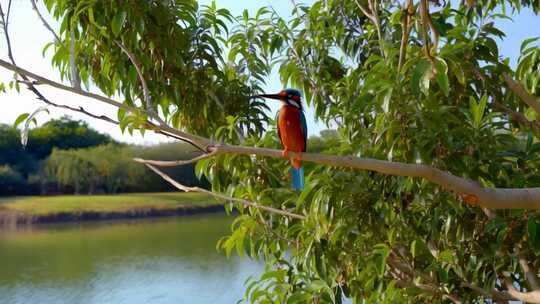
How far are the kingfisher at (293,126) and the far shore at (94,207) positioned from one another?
20.0 metres

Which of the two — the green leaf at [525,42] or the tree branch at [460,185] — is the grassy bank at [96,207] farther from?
the tree branch at [460,185]

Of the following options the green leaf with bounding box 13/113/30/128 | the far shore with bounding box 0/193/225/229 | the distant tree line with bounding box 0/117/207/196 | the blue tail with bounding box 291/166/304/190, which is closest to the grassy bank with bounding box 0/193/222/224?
the far shore with bounding box 0/193/225/229

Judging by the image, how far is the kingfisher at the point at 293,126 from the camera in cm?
222

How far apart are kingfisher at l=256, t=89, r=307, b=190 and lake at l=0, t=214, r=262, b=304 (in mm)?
7359

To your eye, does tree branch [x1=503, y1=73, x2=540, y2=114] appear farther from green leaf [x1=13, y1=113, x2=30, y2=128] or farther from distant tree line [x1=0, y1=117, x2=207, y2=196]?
distant tree line [x1=0, y1=117, x2=207, y2=196]

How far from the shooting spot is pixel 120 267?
1278 centimetres

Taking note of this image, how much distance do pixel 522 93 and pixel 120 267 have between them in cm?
1196

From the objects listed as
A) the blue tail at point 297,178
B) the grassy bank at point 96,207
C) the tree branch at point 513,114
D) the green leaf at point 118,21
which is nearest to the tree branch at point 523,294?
the tree branch at point 513,114

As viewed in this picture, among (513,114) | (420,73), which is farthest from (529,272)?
(420,73)

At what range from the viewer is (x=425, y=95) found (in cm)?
172

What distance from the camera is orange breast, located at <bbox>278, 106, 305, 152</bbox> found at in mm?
2176

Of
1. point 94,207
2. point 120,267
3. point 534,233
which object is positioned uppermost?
point 534,233

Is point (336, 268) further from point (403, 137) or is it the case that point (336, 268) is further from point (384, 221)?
point (403, 137)

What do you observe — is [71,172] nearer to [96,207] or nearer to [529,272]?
[96,207]
